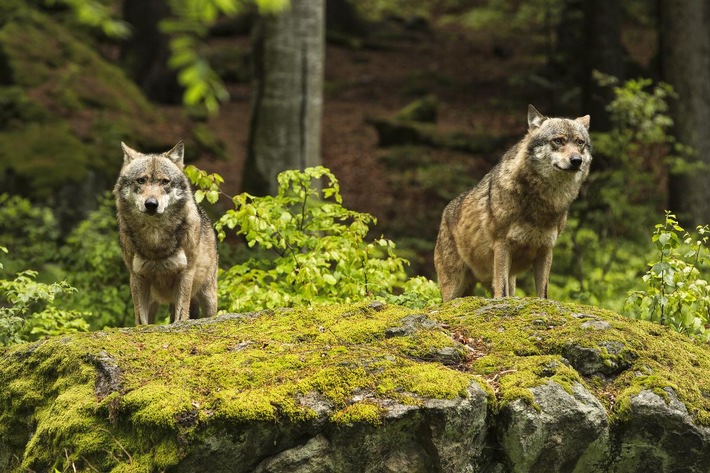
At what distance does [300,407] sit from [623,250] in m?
10.4

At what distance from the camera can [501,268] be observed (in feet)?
27.2

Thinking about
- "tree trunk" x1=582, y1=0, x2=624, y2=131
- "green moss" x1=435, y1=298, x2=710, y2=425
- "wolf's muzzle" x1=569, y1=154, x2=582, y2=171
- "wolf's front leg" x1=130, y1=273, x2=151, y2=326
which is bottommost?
"wolf's front leg" x1=130, y1=273, x2=151, y2=326

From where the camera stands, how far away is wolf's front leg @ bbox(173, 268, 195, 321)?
8172 millimetres

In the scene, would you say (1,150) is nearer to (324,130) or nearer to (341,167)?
(341,167)

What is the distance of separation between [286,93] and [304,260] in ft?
20.1

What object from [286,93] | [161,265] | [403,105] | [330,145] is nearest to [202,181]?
[161,265]

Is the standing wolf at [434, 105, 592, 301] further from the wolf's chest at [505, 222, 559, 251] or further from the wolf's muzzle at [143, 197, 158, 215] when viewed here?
the wolf's muzzle at [143, 197, 158, 215]

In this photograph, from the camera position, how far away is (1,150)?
15.8 metres

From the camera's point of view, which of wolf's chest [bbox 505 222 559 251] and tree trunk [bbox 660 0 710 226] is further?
tree trunk [bbox 660 0 710 226]

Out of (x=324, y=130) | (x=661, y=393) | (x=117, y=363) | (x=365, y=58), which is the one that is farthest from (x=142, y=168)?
(x=365, y=58)

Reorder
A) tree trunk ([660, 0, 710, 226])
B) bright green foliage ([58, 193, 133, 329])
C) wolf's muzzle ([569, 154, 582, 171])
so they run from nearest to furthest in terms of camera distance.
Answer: wolf's muzzle ([569, 154, 582, 171]), bright green foliage ([58, 193, 133, 329]), tree trunk ([660, 0, 710, 226])

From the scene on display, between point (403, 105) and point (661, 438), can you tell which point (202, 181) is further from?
point (403, 105)

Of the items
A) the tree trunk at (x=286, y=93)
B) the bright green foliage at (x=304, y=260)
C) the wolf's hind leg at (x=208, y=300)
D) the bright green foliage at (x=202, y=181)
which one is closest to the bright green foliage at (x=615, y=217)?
the bright green foliage at (x=304, y=260)

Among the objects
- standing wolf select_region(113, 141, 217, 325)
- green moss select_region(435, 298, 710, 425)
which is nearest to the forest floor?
standing wolf select_region(113, 141, 217, 325)
